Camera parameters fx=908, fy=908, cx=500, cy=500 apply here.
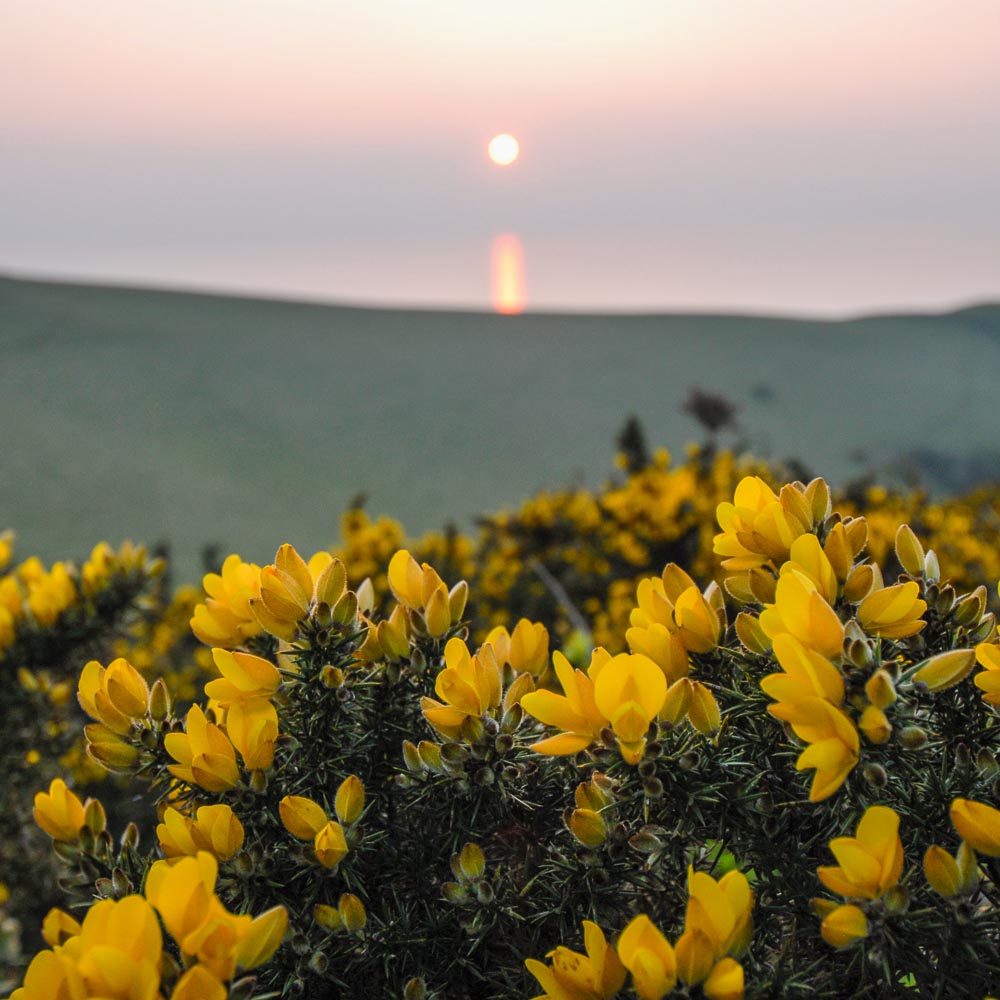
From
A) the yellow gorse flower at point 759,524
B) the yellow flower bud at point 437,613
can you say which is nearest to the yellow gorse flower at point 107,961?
the yellow flower bud at point 437,613

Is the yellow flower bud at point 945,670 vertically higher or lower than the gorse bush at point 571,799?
higher

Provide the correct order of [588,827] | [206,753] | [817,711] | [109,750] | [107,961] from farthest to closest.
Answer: [109,750] → [206,753] → [588,827] → [817,711] → [107,961]

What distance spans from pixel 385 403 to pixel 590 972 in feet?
84.4

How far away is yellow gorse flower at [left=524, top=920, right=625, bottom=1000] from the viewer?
952mm

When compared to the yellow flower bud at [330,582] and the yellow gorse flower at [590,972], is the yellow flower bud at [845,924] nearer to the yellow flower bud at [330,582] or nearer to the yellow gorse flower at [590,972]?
the yellow gorse flower at [590,972]

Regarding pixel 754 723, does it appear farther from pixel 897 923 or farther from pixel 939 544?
pixel 939 544

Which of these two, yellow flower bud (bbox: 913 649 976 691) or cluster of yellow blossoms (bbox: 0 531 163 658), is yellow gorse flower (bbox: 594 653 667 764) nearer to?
yellow flower bud (bbox: 913 649 976 691)

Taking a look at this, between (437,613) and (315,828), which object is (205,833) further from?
(437,613)

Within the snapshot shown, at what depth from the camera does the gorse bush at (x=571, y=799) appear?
911 mm

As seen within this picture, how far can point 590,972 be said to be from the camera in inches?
37.5

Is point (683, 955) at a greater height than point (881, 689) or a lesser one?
lesser

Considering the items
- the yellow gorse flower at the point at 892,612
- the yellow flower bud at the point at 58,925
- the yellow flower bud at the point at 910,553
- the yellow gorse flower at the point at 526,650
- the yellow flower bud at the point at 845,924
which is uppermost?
the yellow flower bud at the point at 910,553

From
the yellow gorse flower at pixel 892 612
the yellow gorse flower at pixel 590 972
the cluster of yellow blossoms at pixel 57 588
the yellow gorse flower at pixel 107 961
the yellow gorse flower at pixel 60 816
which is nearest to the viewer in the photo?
the yellow gorse flower at pixel 107 961

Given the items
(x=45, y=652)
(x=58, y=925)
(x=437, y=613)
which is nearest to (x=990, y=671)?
(x=437, y=613)
